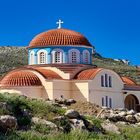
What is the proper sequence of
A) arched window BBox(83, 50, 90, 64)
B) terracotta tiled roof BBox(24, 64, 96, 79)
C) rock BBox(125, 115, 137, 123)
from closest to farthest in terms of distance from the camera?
rock BBox(125, 115, 137, 123) → terracotta tiled roof BBox(24, 64, 96, 79) → arched window BBox(83, 50, 90, 64)

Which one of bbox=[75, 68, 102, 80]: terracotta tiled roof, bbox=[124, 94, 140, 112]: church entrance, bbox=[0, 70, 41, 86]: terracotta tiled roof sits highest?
bbox=[75, 68, 102, 80]: terracotta tiled roof

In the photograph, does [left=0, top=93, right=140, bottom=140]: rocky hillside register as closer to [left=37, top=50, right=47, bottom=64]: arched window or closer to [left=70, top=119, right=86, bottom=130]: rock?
[left=70, top=119, right=86, bottom=130]: rock

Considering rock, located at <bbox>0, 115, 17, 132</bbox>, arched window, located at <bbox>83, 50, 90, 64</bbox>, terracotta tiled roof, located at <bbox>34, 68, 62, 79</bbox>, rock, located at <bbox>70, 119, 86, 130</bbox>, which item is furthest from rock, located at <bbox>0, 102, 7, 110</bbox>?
arched window, located at <bbox>83, 50, 90, 64</bbox>

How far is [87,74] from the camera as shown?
1412 inches

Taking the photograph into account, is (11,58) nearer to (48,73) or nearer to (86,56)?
(86,56)

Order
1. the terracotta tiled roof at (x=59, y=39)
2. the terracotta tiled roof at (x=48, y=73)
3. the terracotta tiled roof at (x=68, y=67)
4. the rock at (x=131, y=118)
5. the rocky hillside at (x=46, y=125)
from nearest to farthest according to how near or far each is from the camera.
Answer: the rocky hillside at (x=46, y=125), the rock at (x=131, y=118), the terracotta tiled roof at (x=48, y=73), the terracotta tiled roof at (x=68, y=67), the terracotta tiled roof at (x=59, y=39)

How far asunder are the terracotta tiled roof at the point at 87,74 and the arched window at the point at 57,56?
2405 mm

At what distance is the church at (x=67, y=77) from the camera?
34562 mm

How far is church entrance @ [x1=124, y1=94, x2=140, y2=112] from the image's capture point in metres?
40.5

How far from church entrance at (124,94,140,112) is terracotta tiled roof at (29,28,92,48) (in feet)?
19.3

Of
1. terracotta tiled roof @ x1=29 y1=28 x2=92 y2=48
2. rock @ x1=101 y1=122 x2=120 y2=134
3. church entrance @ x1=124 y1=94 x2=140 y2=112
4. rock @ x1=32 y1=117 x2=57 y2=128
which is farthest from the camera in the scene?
church entrance @ x1=124 y1=94 x2=140 y2=112

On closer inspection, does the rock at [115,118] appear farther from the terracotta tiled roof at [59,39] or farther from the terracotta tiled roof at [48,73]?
the terracotta tiled roof at [59,39]

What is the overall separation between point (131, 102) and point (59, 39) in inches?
350

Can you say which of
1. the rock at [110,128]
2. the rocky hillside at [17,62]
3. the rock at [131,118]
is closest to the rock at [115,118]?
the rock at [131,118]
